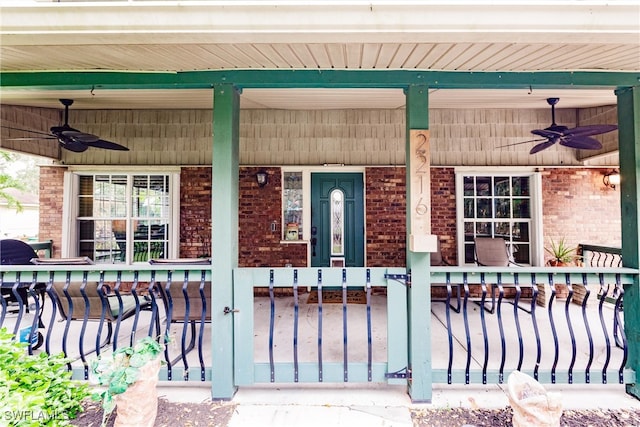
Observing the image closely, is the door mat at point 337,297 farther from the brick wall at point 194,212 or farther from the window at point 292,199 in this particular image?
the brick wall at point 194,212

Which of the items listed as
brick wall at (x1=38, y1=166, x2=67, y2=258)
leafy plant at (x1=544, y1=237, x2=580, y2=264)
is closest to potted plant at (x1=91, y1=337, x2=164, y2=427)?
brick wall at (x1=38, y1=166, x2=67, y2=258)

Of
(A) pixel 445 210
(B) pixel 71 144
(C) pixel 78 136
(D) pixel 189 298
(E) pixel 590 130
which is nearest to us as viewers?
(D) pixel 189 298

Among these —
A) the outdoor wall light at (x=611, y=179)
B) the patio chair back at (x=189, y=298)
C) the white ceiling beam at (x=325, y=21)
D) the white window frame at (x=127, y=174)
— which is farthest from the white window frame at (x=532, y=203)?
the white window frame at (x=127, y=174)

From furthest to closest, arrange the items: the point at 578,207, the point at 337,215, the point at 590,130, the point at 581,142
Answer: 1. the point at 337,215
2. the point at 578,207
3. the point at 581,142
4. the point at 590,130

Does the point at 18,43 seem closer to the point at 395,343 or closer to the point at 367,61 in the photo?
the point at 367,61

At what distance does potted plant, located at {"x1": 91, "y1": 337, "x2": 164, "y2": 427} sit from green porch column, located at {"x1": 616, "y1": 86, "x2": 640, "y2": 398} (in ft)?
11.4

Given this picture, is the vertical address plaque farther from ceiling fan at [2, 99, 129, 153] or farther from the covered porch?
ceiling fan at [2, 99, 129, 153]

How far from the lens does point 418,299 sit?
2443 millimetres

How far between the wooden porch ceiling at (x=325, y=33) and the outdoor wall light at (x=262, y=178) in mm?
3107

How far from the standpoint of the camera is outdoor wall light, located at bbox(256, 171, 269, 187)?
215 inches

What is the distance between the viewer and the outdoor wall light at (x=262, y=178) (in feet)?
17.9

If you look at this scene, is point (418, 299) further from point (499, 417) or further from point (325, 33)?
point (325, 33)

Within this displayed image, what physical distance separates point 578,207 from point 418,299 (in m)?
4.82

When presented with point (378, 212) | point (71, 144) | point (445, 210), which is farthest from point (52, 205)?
point (445, 210)
